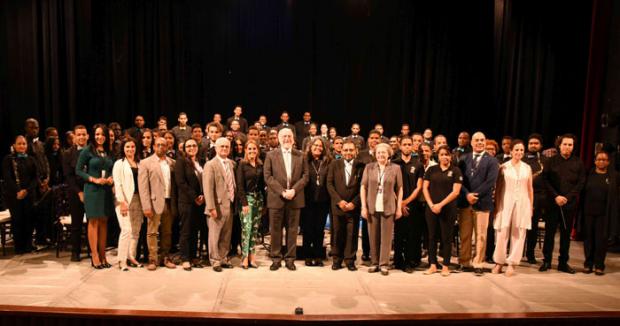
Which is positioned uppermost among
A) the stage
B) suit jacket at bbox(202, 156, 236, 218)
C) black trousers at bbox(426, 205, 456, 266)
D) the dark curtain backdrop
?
the dark curtain backdrop

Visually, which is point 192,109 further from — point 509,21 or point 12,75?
point 509,21

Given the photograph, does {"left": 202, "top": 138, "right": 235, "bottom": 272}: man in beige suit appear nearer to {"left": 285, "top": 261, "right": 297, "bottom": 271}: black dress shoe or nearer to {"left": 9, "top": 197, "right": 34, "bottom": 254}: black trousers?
{"left": 285, "top": 261, "right": 297, "bottom": 271}: black dress shoe

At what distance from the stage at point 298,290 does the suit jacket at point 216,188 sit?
76cm

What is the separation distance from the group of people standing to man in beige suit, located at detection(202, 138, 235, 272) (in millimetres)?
12

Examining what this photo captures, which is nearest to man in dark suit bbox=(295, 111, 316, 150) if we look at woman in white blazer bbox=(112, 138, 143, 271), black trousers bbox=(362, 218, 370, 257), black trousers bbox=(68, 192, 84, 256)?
black trousers bbox=(362, 218, 370, 257)

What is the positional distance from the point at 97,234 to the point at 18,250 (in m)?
1.50

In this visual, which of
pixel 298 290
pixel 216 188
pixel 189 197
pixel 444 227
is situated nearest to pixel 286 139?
pixel 216 188

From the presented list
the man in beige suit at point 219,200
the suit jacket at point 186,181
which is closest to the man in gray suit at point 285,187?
the man in beige suit at point 219,200

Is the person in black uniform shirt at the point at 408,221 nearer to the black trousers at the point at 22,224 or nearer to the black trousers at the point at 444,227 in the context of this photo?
the black trousers at the point at 444,227

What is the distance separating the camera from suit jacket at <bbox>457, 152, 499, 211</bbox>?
593 cm

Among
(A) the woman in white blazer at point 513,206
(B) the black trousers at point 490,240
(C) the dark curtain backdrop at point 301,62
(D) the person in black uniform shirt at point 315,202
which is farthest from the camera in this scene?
(C) the dark curtain backdrop at point 301,62

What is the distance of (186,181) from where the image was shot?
5.85 meters

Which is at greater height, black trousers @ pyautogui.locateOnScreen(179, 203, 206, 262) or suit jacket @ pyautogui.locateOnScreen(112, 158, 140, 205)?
suit jacket @ pyautogui.locateOnScreen(112, 158, 140, 205)

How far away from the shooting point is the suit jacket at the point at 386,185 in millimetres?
5789
